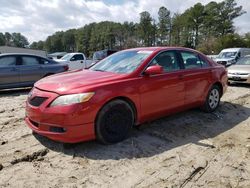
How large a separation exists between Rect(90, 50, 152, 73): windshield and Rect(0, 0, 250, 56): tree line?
138 ft

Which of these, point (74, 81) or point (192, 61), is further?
point (192, 61)

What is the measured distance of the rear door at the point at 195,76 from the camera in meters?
5.58

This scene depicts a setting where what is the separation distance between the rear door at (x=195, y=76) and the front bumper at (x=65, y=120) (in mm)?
2370

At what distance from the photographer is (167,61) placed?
5.34m

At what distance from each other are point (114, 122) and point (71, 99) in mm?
820

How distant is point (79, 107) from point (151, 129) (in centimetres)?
179

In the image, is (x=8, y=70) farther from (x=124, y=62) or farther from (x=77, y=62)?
(x=77, y=62)

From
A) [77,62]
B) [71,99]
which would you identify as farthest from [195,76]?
[77,62]

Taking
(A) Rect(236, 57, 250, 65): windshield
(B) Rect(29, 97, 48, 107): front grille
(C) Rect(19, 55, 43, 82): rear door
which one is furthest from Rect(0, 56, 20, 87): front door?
(A) Rect(236, 57, 250, 65): windshield

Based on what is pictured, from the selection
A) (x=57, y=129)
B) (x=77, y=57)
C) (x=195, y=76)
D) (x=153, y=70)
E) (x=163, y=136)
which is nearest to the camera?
(x=57, y=129)

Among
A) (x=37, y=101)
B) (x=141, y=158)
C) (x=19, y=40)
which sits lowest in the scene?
(x=141, y=158)

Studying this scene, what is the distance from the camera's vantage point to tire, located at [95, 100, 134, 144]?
4.16m

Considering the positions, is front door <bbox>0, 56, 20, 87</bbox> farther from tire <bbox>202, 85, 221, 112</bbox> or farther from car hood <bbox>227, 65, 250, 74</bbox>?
car hood <bbox>227, 65, 250, 74</bbox>

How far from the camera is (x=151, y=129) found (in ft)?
17.0
